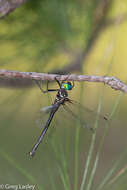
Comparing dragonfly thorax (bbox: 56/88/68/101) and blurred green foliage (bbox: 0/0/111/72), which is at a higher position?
blurred green foliage (bbox: 0/0/111/72)

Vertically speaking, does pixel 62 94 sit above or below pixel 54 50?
below

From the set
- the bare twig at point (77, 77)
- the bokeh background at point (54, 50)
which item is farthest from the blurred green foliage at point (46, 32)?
the bare twig at point (77, 77)

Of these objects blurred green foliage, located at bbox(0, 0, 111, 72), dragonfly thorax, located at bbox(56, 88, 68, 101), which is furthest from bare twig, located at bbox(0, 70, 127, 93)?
blurred green foliage, located at bbox(0, 0, 111, 72)

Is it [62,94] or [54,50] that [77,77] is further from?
[54,50]

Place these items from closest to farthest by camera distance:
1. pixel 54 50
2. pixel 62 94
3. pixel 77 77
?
pixel 77 77
pixel 62 94
pixel 54 50

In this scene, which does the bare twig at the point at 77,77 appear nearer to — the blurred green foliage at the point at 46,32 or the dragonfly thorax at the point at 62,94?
the dragonfly thorax at the point at 62,94

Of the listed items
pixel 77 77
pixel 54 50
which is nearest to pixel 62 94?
pixel 54 50

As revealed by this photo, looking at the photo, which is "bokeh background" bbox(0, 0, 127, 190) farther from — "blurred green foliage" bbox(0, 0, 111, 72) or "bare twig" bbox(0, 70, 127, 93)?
"bare twig" bbox(0, 70, 127, 93)

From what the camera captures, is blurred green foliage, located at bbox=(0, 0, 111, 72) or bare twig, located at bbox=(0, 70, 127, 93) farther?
blurred green foliage, located at bbox=(0, 0, 111, 72)

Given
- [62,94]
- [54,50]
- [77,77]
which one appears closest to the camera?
[77,77]

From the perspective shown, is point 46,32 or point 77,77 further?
point 46,32

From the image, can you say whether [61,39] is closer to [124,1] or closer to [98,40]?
[98,40]

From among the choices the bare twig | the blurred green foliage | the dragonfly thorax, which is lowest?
the dragonfly thorax
